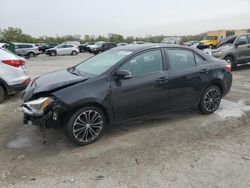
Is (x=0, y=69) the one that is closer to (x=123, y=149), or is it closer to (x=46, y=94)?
(x=46, y=94)

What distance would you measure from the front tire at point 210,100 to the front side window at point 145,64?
1297 mm

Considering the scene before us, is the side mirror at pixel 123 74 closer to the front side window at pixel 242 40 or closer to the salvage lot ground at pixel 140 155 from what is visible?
the salvage lot ground at pixel 140 155

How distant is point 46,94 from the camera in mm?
4184

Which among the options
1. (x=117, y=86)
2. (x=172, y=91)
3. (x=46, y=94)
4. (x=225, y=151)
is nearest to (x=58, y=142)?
(x=46, y=94)

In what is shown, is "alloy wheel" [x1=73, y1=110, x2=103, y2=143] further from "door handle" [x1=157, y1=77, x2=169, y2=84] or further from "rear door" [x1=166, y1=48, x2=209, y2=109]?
"rear door" [x1=166, y1=48, x2=209, y2=109]

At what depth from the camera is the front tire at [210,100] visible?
18.4ft

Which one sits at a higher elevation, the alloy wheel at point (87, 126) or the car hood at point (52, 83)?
the car hood at point (52, 83)

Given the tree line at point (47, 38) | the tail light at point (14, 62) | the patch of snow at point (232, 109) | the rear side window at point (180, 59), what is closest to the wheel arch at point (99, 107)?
the rear side window at point (180, 59)

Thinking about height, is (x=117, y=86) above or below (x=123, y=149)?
above

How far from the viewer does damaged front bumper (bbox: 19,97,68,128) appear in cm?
403

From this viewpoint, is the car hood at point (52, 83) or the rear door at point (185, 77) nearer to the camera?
the car hood at point (52, 83)

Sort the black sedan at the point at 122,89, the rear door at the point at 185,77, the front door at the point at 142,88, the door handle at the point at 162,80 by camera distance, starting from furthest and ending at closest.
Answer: the rear door at the point at 185,77, the door handle at the point at 162,80, the front door at the point at 142,88, the black sedan at the point at 122,89

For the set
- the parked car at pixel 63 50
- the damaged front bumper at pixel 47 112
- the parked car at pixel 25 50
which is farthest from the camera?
the parked car at pixel 63 50

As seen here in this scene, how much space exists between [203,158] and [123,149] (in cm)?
119
